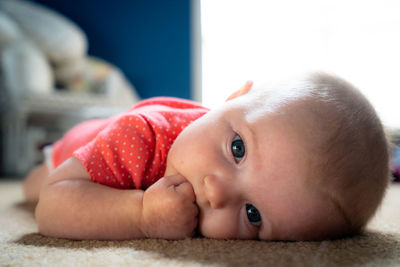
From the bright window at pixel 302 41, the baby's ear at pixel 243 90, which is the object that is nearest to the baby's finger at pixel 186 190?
the baby's ear at pixel 243 90

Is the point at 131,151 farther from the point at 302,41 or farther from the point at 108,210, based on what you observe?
the point at 302,41

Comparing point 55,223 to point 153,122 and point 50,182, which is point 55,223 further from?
point 153,122

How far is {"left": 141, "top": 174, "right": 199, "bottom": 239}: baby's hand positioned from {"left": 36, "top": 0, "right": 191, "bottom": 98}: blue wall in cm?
353

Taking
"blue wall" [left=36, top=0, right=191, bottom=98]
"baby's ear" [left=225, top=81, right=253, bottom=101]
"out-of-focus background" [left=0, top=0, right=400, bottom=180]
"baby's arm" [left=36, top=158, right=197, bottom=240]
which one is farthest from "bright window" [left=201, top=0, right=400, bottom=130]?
"baby's arm" [left=36, top=158, right=197, bottom=240]

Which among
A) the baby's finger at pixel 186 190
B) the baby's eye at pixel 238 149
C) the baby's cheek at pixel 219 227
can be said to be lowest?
the baby's cheek at pixel 219 227

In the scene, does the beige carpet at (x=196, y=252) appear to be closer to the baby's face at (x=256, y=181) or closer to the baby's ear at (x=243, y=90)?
the baby's face at (x=256, y=181)

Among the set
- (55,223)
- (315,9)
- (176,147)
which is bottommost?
(55,223)

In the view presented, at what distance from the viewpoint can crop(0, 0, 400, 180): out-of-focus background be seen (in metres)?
2.60

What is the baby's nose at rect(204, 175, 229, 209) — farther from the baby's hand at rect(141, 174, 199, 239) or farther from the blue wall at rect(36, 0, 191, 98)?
the blue wall at rect(36, 0, 191, 98)

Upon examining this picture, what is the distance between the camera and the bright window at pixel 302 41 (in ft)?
11.6

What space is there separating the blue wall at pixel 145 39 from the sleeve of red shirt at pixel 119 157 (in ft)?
11.0

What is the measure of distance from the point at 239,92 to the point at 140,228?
38 centimetres

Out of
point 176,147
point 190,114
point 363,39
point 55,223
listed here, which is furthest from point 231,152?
point 363,39

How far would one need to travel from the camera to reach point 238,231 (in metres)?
0.65
